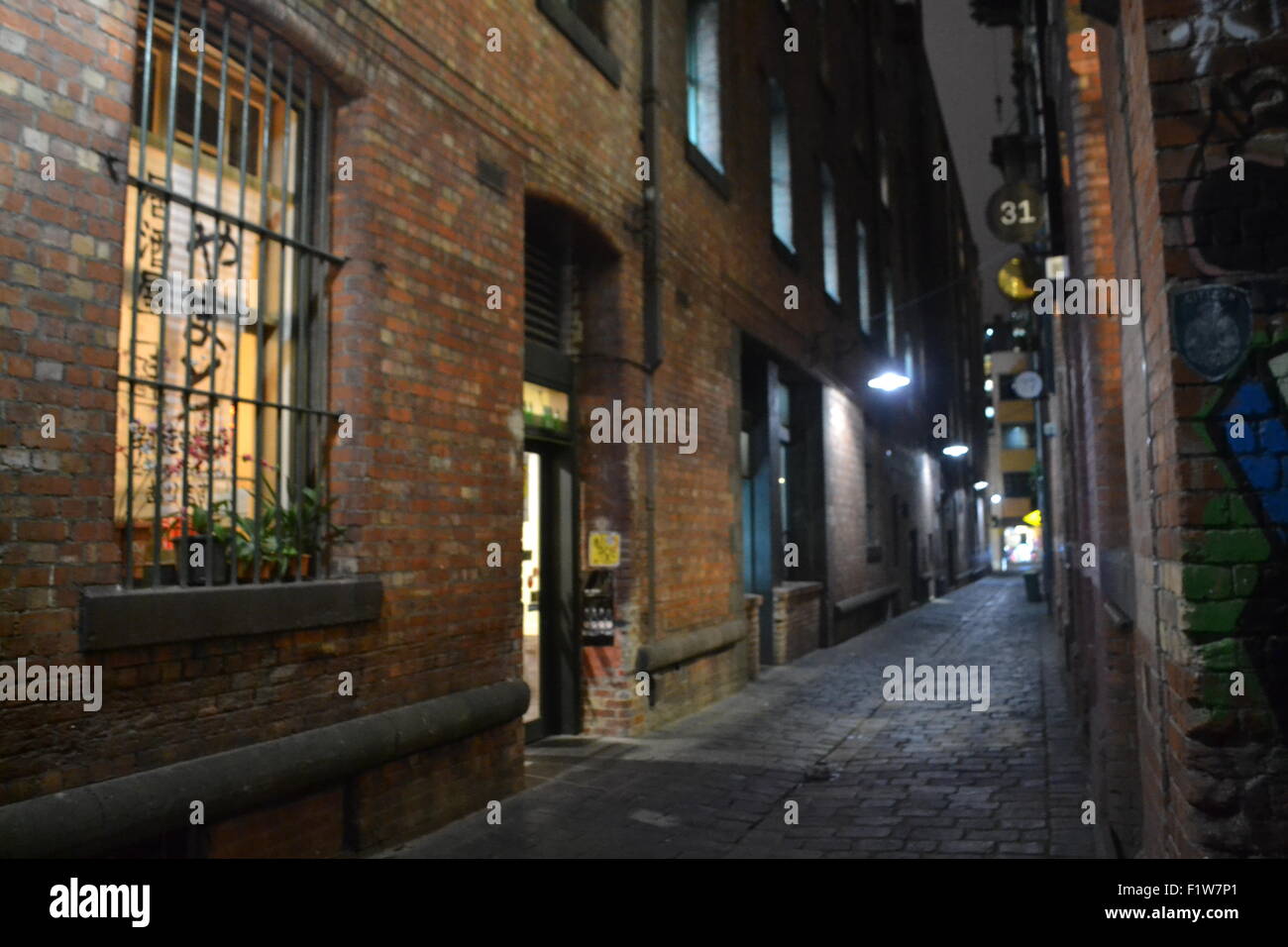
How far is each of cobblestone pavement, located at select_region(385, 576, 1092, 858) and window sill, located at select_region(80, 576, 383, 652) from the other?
137 centimetres

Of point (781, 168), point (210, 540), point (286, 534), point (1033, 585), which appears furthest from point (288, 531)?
point (1033, 585)

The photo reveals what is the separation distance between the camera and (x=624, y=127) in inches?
346

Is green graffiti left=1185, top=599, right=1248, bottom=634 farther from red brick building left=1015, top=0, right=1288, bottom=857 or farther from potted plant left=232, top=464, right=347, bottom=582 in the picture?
potted plant left=232, top=464, right=347, bottom=582

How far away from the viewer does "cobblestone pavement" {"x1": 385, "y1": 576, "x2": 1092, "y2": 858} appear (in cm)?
543

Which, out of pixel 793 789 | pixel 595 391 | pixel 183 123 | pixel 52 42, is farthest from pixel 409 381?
pixel 793 789

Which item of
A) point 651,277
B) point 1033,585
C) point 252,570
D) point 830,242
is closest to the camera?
point 252,570

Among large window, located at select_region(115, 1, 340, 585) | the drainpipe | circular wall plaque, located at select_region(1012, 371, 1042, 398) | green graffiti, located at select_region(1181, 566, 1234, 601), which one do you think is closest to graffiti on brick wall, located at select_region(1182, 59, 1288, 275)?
green graffiti, located at select_region(1181, 566, 1234, 601)

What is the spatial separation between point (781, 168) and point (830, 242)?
279 cm

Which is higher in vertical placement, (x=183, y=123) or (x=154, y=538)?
(x=183, y=123)

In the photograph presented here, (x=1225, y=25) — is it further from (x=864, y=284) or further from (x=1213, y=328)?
(x=864, y=284)

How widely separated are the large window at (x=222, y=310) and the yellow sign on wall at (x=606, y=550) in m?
3.43

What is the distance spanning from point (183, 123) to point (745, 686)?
8.04m

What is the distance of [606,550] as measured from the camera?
27.6 feet
